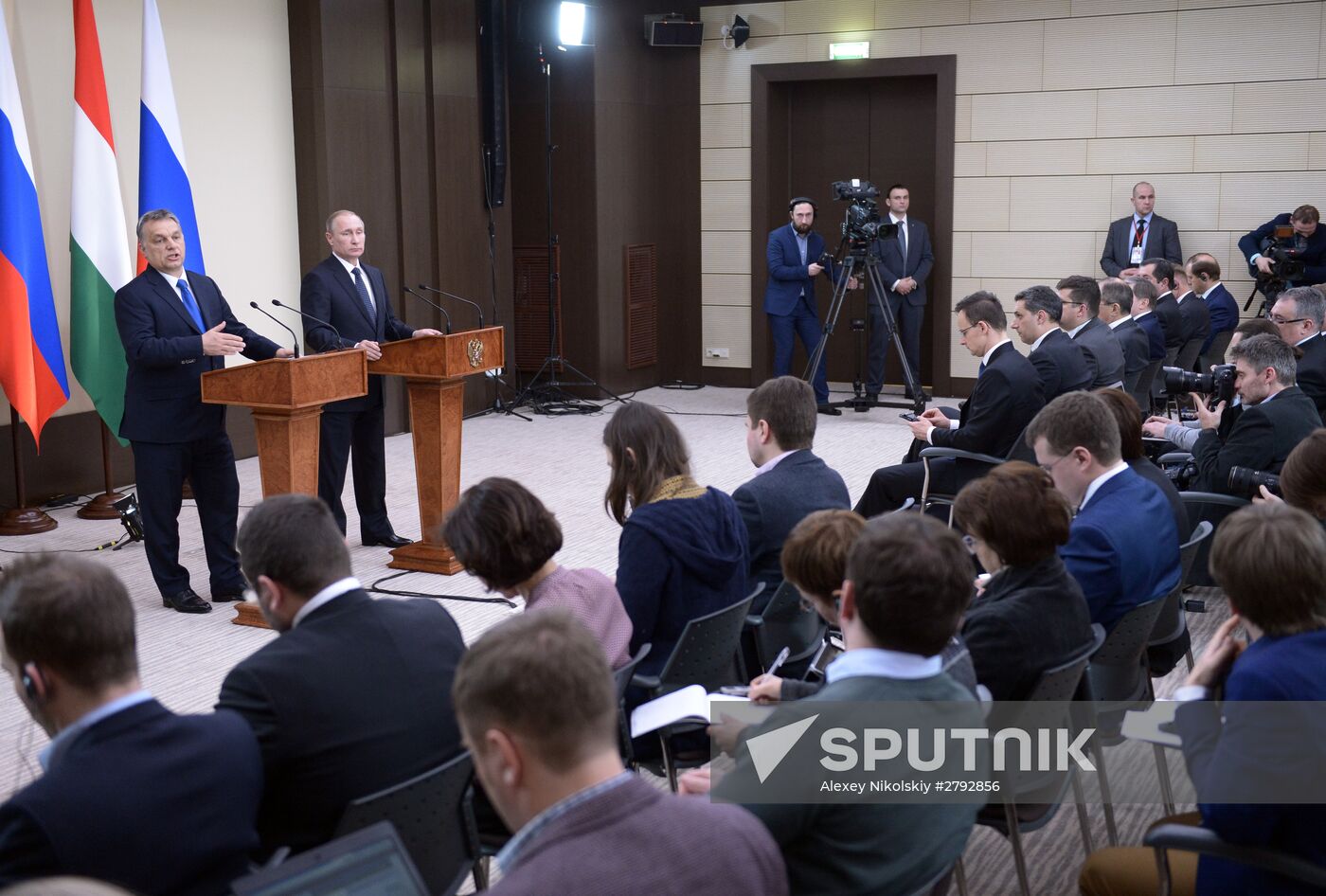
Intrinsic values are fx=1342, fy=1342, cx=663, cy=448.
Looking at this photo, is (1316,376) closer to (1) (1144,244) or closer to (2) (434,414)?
(2) (434,414)

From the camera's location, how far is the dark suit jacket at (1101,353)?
19.5 ft

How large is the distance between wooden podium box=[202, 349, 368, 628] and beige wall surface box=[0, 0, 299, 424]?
193cm

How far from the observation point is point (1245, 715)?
81.0 inches

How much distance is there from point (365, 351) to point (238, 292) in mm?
2909

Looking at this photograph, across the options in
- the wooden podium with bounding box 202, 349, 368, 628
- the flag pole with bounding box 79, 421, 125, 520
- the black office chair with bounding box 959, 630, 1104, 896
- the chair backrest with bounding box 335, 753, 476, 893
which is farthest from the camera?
the flag pole with bounding box 79, 421, 125, 520

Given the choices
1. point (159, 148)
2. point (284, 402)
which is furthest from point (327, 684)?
point (159, 148)

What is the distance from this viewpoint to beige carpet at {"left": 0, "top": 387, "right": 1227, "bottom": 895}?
3.48 metres

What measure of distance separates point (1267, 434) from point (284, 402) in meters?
3.54

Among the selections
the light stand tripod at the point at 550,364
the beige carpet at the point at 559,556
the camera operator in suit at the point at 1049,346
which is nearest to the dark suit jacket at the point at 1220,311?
the beige carpet at the point at 559,556

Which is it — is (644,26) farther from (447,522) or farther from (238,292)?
(447,522)

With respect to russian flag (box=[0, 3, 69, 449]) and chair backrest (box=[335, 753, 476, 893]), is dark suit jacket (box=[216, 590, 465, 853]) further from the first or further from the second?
russian flag (box=[0, 3, 69, 449])

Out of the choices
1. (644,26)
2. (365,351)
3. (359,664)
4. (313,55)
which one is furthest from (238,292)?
(359,664)

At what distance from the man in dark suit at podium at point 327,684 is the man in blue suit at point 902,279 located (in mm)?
8146

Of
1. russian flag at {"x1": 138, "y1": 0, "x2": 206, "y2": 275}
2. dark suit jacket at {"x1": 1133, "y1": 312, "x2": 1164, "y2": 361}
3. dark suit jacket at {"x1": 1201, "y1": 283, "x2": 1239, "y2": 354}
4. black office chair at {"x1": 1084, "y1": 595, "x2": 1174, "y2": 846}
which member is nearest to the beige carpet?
black office chair at {"x1": 1084, "y1": 595, "x2": 1174, "y2": 846}
